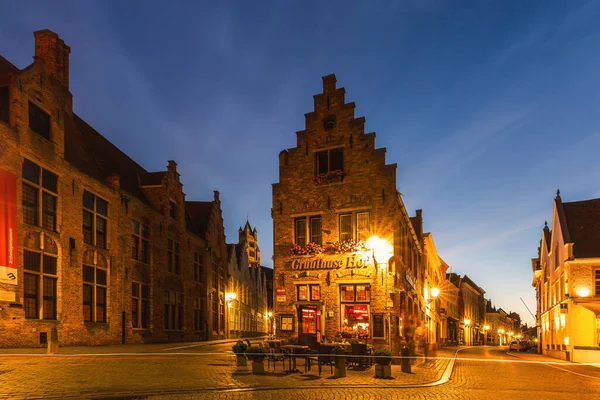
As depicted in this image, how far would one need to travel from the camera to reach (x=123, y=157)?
35.9 metres

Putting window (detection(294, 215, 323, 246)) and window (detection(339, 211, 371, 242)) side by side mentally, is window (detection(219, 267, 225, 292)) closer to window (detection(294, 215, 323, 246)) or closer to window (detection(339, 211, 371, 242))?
window (detection(294, 215, 323, 246))

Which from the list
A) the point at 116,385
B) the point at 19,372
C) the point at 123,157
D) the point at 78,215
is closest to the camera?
the point at 116,385

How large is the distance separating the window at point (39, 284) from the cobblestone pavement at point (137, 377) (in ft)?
15.2

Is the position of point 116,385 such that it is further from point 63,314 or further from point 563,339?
point 563,339

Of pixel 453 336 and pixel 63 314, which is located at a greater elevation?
pixel 63 314

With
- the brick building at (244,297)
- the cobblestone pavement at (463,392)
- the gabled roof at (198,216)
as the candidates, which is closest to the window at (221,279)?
the brick building at (244,297)

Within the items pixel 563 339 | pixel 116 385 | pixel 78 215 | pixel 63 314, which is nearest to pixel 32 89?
pixel 78 215

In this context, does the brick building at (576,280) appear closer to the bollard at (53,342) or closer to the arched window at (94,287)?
the bollard at (53,342)

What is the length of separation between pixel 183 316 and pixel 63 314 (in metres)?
15.1

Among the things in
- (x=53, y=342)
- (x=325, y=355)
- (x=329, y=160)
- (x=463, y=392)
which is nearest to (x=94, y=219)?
(x=53, y=342)

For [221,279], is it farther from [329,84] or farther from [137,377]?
[137,377]

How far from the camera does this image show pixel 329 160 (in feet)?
79.5

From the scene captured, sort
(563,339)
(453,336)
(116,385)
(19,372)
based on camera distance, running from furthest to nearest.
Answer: (453,336)
(563,339)
(19,372)
(116,385)

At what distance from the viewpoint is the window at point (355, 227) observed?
22.9m
